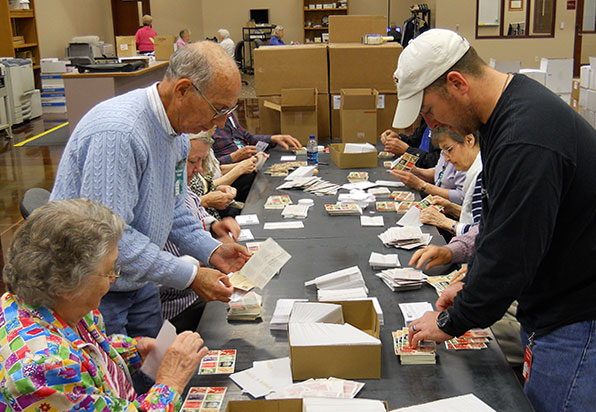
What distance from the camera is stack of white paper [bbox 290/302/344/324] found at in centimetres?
204

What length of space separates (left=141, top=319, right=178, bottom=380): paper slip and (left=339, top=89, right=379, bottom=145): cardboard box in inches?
159

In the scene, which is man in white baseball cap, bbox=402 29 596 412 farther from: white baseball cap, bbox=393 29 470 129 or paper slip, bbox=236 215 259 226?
paper slip, bbox=236 215 259 226

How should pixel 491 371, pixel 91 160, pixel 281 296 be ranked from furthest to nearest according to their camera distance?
1. pixel 281 296
2. pixel 91 160
3. pixel 491 371

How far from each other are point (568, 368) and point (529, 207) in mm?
514

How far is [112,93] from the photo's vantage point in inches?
348

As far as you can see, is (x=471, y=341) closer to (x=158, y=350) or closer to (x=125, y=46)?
(x=158, y=350)

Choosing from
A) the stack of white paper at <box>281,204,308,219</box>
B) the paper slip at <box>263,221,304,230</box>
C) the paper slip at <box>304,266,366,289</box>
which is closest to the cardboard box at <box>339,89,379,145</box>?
the stack of white paper at <box>281,204,308,219</box>

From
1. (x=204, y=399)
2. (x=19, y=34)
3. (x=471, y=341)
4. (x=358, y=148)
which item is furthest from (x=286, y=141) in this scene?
(x=19, y=34)

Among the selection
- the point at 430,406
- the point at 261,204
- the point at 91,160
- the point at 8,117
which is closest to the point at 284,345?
the point at 430,406

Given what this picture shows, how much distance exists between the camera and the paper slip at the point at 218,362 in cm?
193

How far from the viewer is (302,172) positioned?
4668 millimetres

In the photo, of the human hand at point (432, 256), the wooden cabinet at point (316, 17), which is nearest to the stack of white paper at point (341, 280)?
the human hand at point (432, 256)

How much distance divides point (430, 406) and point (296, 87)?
4808 mm

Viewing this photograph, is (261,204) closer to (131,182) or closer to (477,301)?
(131,182)
